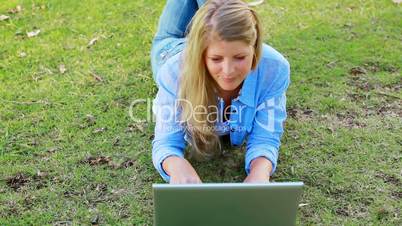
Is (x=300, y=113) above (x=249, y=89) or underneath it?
underneath

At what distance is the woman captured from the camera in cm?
177

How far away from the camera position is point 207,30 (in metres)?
1.76

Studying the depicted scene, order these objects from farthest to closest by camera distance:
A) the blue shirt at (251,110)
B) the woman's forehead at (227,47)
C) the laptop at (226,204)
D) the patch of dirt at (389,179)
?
the patch of dirt at (389,179) < the blue shirt at (251,110) < the woman's forehead at (227,47) < the laptop at (226,204)

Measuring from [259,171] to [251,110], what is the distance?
0.80 ft

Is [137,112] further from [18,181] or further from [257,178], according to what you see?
[257,178]

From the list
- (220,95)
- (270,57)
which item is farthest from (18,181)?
(270,57)

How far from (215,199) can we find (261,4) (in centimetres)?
223

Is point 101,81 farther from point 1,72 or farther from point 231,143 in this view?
point 231,143

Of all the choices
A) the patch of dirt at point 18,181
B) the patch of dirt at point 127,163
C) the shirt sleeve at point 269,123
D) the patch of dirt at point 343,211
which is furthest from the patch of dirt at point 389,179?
the patch of dirt at point 18,181

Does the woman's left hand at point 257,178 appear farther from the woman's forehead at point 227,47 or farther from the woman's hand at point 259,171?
the woman's forehead at point 227,47

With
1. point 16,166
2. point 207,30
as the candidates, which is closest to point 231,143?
point 207,30

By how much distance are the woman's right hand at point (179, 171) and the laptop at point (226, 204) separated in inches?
12.1

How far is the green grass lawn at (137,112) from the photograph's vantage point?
2066mm

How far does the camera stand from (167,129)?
6.77 feet
